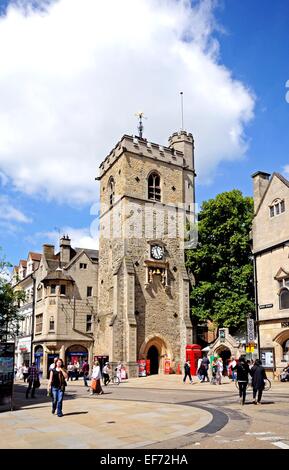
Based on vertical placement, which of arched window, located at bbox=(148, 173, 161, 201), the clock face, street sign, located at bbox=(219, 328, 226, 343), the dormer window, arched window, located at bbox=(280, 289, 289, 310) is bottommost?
street sign, located at bbox=(219, 328, 226, 343)

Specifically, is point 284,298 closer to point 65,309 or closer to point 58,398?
point 58,398

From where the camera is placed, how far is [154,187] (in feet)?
138

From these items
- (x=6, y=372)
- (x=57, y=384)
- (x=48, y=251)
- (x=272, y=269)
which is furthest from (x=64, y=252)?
(x=57, y=384)

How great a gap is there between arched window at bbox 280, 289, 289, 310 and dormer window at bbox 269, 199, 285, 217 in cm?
498

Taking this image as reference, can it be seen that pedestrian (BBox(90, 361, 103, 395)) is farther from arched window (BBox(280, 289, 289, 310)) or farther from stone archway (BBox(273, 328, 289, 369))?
arched window (BBox(280, 289, 289, 310))

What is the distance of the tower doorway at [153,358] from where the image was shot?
3856 cm

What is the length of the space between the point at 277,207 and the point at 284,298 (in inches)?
229

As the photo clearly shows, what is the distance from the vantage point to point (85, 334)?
137ft

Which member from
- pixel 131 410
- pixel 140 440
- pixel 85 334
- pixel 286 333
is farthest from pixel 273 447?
pixel 85 334

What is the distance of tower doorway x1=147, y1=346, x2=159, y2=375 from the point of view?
38.6m

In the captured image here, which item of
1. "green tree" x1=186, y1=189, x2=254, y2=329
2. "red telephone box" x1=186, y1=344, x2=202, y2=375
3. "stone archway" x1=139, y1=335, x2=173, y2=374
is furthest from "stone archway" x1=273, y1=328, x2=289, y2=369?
"stone archway" x1=139, y1=335, x2=173, y2=374
